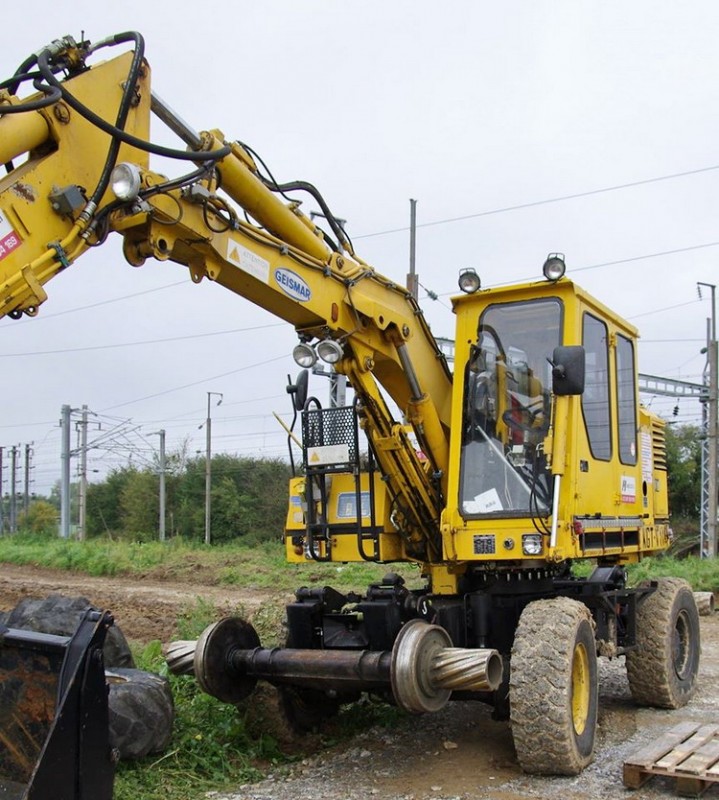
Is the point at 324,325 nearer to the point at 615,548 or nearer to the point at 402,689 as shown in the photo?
the point at 402,689

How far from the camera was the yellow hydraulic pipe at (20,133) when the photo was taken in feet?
13.8

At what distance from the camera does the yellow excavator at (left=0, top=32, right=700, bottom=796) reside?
5.32 m

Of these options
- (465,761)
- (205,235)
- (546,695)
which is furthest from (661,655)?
(205,235)

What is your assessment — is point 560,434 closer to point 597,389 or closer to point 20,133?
point 597,389

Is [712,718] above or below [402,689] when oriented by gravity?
below

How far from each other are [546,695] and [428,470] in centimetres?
187

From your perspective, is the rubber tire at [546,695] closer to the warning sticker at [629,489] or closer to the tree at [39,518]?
the warning sticker at [629,489]

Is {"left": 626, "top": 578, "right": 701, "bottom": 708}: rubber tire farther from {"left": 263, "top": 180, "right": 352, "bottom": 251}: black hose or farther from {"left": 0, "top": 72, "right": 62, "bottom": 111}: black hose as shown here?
{"left": 0, "top": 72, "right": 62, "bottom": 111}: black hose

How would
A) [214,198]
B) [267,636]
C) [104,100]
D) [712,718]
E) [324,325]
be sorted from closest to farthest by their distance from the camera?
1. [104,100]
2. [214,198]
3. [324,325]
4. [712,718]
5. [267,636]

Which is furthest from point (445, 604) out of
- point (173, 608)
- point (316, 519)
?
point (173, 608)

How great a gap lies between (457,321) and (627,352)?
174 cm

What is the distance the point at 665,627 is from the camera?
770 centimetres

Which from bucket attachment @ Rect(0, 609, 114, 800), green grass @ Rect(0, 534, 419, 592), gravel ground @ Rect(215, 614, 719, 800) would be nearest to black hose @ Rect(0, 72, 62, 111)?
bucket attachment @ Rect(0, 609, 114, 800)

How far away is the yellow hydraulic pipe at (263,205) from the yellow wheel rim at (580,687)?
10.3 feet
